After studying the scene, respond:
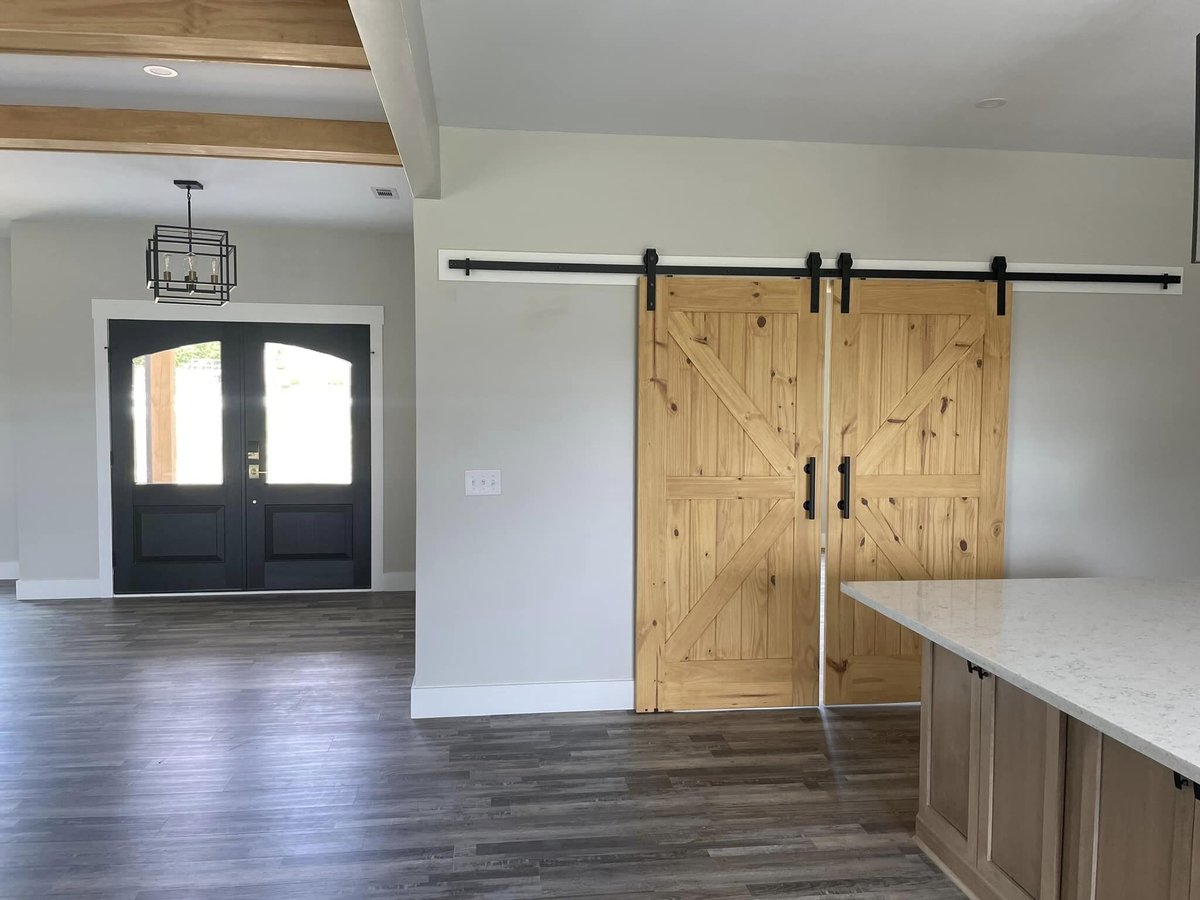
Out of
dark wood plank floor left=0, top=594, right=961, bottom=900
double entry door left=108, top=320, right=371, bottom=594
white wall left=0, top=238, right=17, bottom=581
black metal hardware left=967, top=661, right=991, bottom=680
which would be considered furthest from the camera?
white wall left=0, top=238, right=17, bottom=581

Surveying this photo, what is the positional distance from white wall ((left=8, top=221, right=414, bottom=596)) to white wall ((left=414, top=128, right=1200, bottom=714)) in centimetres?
300

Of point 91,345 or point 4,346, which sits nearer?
point 91,345

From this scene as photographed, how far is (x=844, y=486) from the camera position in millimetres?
3906

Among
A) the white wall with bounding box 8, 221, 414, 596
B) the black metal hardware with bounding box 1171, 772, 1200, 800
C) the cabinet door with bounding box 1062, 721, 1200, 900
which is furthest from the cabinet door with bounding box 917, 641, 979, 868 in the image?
the white wall with bounding box 8, 221, 414, 596

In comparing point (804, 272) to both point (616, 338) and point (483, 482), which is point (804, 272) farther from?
point (483, 482)

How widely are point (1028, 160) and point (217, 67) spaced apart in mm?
3780

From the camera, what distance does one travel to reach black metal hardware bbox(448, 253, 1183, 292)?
3702 mm

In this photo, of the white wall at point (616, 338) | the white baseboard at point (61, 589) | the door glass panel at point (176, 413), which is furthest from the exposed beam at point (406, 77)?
the white baseboard at point (61, 589)

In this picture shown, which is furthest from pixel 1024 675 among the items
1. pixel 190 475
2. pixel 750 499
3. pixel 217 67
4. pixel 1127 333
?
pixel 190 475

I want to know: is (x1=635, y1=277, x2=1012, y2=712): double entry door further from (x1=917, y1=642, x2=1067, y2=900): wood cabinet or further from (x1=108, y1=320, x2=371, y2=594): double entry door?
(x1=108, y1=320, x2=371, y2=594): double entry door

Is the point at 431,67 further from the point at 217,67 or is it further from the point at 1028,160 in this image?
the point at 1028,160

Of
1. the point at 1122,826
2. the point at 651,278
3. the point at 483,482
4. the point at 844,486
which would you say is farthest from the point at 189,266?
the point at 1122,826

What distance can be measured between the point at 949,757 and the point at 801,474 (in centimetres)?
166

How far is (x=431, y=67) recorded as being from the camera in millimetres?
3002
